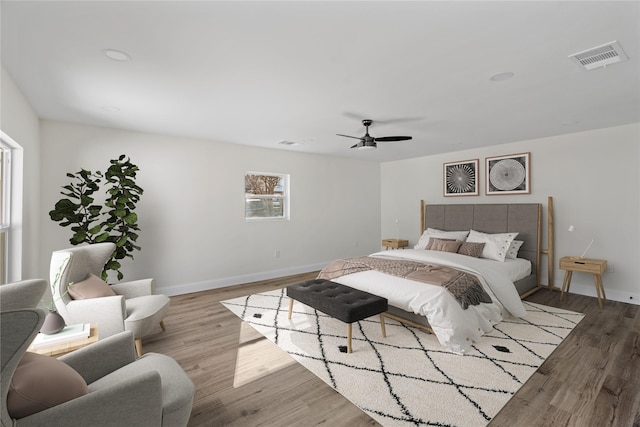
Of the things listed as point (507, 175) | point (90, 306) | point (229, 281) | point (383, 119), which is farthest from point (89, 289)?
point (507, 175)

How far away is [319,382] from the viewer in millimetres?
2338

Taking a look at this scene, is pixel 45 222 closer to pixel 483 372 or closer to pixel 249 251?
pixel 249 251

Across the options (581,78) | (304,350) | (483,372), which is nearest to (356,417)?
(304,350)

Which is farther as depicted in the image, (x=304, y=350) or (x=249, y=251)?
(x=249, y=251)

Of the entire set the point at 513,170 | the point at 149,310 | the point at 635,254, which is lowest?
the point at 149,310

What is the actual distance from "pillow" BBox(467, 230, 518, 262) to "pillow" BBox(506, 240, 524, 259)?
0.47ft

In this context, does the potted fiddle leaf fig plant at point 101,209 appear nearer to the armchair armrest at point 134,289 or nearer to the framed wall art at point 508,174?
the armchair armrest at point 134,289

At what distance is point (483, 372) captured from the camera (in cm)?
244

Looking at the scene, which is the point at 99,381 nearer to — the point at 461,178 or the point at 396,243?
the point at 396,243

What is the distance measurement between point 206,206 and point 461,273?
3.84 meters

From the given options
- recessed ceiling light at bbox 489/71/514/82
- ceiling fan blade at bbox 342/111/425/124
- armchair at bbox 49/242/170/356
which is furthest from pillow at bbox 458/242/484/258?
armchair at bbox 49/242/170/356

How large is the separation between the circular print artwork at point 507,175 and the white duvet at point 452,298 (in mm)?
1512

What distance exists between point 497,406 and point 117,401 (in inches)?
88.9

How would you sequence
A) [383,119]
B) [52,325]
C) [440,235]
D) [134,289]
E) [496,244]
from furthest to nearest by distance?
[440,235] → [496,244] → [383,119] → [134,289] → [52,325]
